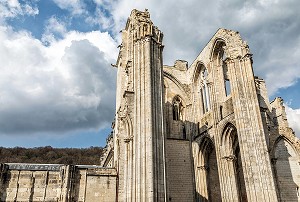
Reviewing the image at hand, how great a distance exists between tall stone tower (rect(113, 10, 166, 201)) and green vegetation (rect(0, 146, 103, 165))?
46546mm

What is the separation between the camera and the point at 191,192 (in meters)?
16.4

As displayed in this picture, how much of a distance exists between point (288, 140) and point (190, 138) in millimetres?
5363

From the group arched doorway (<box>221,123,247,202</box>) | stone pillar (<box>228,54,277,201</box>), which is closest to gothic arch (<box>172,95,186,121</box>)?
arched doorway (<box>221,123,247,202</box>)

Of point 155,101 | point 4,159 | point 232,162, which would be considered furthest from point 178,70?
point 4,159

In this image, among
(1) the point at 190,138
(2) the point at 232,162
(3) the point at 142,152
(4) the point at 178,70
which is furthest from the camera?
(4) the point at 178,70

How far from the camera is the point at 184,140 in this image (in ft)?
58.3

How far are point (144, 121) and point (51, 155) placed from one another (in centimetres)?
5450

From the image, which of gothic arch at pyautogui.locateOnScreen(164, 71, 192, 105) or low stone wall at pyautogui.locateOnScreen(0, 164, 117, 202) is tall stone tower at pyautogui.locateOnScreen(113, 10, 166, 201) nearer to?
low stone wall at pyautogui.locateOnScreen(0, 164, 117, 202)

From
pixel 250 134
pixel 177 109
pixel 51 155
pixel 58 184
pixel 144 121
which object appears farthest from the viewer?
pixel 51 155

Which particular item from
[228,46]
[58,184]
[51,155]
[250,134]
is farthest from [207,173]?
[51,155]

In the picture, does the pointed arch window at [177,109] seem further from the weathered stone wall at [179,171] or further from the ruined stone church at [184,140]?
the weathered stone wall at [179,171]

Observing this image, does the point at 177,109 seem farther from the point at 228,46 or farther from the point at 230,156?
the point at 228,46

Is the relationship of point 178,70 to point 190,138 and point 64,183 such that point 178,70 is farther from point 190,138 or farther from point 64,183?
point 64,183

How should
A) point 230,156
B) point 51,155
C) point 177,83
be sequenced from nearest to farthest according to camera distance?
point 230,156
point 177,83
point 51,155
